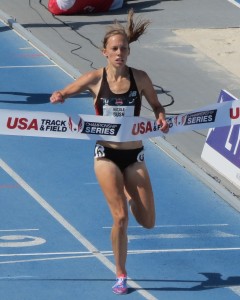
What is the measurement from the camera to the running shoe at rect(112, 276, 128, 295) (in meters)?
10.8

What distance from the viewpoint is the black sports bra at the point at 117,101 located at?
418 inches

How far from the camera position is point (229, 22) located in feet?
76.4

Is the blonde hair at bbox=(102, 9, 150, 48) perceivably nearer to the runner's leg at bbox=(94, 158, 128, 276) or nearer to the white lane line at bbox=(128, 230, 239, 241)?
the runner's leg at bbox=(94, 158, 128, 276)

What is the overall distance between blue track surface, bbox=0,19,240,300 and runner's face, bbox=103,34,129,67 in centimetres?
229

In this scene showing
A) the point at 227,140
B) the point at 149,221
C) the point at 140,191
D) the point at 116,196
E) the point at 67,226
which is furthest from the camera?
the point at 227,140

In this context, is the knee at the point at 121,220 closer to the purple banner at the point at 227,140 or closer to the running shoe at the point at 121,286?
the running shoe at the point at 121,286

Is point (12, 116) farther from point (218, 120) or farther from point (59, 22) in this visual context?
point (59, 22)

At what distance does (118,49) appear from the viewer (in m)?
10.4

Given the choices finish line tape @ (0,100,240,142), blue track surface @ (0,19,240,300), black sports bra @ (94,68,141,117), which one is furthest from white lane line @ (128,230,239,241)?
black sports bra @ (94,68,141,117)

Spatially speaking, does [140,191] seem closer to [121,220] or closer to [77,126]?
[121,220]

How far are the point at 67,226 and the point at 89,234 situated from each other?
364 millimetres

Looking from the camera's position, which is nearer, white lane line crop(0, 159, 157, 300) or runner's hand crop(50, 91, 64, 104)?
runner's hand crop(50, 91, 64, 104)

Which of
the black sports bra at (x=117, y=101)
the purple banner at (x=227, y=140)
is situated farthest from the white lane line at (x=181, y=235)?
the black sports bra at (x=117, y=101)

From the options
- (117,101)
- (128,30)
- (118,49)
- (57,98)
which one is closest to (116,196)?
(117,101)
